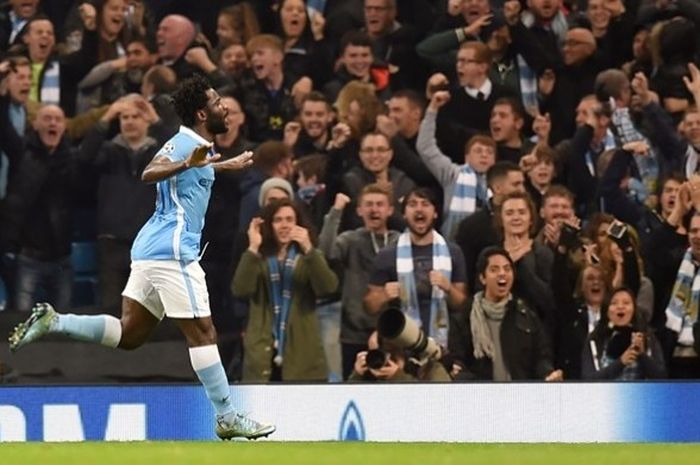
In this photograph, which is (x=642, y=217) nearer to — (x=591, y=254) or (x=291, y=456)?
(x=591, y=254)

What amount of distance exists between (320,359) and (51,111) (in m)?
2.98

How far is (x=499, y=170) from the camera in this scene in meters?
12.9

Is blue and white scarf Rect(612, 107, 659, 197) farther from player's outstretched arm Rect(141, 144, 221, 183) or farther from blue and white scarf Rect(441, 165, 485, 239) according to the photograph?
player's outstretched arm Rect(141, 144, 221, 183)

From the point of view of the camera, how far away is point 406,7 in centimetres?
1382

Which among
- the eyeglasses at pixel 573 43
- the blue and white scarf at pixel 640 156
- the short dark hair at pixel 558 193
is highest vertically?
the eyeglasses at pixel 573 43

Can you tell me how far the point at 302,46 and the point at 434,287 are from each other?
241 cm

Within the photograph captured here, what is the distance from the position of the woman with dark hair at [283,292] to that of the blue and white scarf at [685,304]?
2.55 metres

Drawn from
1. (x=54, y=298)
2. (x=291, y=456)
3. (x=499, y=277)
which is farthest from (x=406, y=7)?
(x=291, y=456)

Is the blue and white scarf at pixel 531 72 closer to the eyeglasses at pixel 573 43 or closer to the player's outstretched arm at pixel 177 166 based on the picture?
the eyeglasses at pixel 573 43

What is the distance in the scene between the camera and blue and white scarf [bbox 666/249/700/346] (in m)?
12.3

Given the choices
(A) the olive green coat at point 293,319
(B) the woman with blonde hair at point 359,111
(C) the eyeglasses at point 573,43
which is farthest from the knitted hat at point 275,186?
(C) the eyeglasses at point 573,43

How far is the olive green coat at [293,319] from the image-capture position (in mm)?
12727

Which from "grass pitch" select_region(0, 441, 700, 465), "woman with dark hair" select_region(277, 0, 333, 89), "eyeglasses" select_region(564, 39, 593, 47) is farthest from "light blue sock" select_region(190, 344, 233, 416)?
"eyeglasses" select_region(564, 39, 593, 47)

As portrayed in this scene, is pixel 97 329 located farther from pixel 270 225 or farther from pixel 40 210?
pixel 40 210
